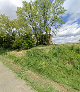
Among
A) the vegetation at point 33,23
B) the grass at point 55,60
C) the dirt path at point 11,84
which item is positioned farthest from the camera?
the vegetation at point 33,23

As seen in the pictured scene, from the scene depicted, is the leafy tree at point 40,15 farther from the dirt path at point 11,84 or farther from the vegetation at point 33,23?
the dirt path at point 11,84

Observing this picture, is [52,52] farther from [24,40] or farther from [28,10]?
[28,10]

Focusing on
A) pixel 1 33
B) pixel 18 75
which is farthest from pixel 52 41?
pixel 18 75

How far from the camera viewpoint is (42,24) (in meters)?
23.9

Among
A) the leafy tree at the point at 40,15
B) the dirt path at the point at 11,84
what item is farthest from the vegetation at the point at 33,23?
the dirt path at the point at 11,84

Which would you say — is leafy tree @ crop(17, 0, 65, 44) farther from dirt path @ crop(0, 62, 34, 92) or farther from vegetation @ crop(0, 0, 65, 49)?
dirt path @ crop(0, 62, 34, 92)

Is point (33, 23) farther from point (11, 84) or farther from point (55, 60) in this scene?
point (11, 84)

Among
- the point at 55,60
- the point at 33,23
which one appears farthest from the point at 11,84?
the point at 33,23

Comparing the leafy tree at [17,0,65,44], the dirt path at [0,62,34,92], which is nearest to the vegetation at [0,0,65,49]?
the leafy tree at [17,0,65,44]

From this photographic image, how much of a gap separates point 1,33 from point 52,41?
6286mm

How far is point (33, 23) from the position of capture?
23.8 meters

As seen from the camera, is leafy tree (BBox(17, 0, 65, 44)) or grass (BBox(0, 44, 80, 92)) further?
leafy tree (BBox(17, 0, 65, 44))

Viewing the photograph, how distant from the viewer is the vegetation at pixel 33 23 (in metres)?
23.4

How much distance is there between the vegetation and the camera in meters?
23.4
